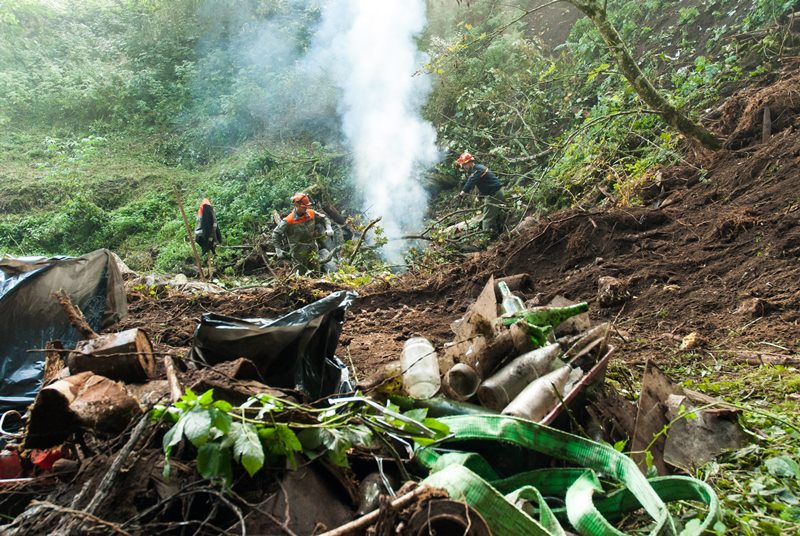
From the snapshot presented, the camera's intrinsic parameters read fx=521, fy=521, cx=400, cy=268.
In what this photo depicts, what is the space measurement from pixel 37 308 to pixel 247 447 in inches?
109

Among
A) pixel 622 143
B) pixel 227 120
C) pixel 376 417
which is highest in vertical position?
pixel 227 120

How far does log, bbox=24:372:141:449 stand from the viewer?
164cm

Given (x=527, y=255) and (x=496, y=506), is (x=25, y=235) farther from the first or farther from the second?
(x=496, y=506)

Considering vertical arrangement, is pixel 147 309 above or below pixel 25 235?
below

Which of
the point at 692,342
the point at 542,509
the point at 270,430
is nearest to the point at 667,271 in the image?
the point at 692,342

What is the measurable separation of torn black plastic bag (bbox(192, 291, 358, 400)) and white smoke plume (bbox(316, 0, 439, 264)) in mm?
7859

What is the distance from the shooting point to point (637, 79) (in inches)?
229

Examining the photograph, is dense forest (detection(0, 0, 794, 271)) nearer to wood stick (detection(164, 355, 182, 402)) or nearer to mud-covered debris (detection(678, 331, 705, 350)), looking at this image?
mud-covered debris (detection(678, 331, 705, 350))

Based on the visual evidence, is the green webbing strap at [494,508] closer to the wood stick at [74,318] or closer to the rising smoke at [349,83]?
the wood stick at [74,318]

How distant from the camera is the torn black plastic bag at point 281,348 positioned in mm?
2391

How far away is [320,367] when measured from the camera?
2541 mm

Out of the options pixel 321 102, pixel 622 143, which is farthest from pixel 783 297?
pixel 321 102

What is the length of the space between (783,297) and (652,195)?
303 centimetres

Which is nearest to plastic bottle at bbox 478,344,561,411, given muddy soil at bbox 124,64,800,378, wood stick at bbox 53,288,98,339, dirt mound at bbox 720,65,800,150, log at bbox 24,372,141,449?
muddy soil at bbox 124,64,800,378
